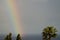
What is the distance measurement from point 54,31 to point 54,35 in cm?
138

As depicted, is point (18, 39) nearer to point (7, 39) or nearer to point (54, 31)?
point (7, 39)

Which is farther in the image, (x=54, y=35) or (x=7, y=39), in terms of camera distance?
(x=7, y=39)

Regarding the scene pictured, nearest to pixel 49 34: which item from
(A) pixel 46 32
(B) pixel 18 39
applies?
(A) pixel 46 32

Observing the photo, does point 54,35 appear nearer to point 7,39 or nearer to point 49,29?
point 49,29

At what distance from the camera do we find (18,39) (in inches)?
3014

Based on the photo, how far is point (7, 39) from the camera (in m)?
77.1

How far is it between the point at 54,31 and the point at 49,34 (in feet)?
6.21

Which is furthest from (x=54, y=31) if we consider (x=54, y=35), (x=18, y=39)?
(x=18, y=39)

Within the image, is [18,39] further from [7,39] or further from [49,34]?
[49,34]

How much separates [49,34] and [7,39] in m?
14.6

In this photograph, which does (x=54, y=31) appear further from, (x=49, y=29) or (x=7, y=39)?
(x=7, y=39)

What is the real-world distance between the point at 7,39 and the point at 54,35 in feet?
52.9

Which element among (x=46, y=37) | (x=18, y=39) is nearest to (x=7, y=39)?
(x=18, y=39)

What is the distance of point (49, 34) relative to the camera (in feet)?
238
